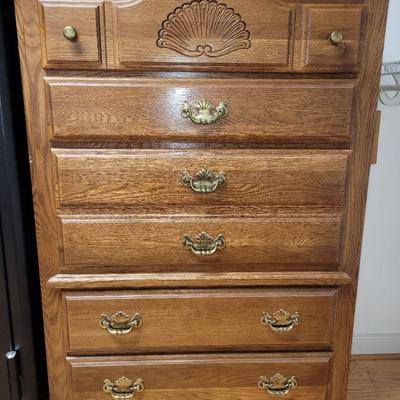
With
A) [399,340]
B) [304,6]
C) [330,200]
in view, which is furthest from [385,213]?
[304,6]

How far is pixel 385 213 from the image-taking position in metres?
1.38

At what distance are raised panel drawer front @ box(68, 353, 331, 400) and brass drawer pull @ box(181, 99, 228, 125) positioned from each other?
1.67 feet

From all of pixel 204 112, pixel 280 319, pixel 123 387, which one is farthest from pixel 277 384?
pixel 204 112

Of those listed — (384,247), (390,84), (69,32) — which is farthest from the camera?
(384,247)

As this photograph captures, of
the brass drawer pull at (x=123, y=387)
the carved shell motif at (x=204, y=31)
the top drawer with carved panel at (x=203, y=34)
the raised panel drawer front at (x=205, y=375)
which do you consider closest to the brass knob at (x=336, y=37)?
the top drawer with carved panel at (x=203, y=34)

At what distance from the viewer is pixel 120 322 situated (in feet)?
2.96

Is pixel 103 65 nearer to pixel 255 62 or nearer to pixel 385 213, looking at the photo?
pixel 255 62

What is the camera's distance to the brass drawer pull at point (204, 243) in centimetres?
87

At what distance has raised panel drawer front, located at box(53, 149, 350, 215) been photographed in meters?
0.83

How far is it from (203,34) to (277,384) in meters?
0.75

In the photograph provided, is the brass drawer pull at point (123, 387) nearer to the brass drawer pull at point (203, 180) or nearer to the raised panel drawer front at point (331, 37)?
the brass drawer pull at point (203, 180)

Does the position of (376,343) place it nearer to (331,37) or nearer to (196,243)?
(196,243)

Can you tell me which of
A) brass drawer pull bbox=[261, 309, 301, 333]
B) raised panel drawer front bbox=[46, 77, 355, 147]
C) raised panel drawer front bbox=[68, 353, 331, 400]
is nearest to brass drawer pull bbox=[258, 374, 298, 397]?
raised panel drawer front bbox=[68, 353, 331, 400]

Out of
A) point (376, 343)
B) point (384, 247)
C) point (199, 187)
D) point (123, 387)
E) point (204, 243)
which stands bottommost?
point (376, 343)
